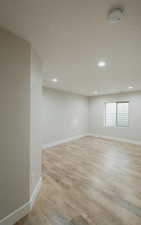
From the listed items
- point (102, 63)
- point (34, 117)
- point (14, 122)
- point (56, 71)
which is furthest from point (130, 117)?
point (14, 122)

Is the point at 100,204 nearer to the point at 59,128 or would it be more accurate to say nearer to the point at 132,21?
the point at 132,21

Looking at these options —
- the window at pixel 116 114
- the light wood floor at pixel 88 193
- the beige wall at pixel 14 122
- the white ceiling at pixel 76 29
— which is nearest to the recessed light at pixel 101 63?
the white ceiling at pixel 76 29

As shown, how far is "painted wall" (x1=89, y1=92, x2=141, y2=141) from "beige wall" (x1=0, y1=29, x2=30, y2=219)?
4912 mm

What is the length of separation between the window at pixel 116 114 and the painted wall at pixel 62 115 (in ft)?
4.34

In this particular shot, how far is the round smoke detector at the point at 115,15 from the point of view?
100 cm

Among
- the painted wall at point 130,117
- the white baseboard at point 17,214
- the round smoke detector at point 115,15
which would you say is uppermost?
the round smoke detector at point 115,15

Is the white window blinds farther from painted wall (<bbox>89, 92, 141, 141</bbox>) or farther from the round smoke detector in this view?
the round smoke detector

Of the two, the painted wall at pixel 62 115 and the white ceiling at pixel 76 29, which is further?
the painted wall at pixel 62 115

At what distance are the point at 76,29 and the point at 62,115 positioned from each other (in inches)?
149

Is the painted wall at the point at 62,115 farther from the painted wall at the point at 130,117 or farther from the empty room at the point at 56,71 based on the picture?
the empty room at the point at 56,71

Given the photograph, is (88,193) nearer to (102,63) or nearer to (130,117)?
(102,63)

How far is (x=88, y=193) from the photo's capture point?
1.85 metres

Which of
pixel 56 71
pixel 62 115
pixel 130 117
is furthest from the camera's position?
pixel 130 117

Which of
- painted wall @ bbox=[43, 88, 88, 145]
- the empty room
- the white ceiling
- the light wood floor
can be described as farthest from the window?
the white ceiling
